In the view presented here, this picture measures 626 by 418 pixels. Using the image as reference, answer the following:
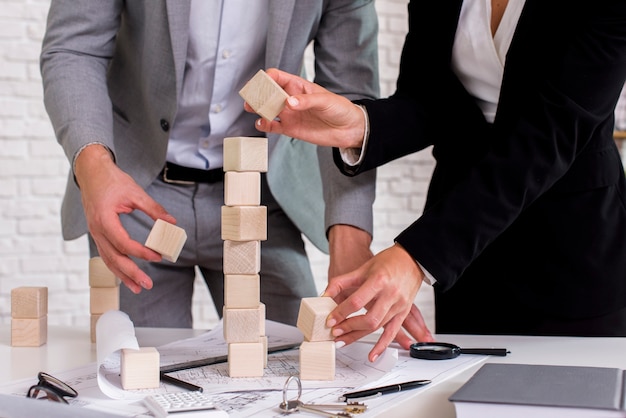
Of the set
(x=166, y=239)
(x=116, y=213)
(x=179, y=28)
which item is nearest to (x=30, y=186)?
(x=179, y=28)

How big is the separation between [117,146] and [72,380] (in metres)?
0.84

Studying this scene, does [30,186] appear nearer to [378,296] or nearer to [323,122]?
[323,122]

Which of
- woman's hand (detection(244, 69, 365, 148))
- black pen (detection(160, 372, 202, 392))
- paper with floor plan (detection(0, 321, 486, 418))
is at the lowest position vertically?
paper with floor plan (detection(0, 321, 486, 418))

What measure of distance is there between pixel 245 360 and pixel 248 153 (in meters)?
0.33

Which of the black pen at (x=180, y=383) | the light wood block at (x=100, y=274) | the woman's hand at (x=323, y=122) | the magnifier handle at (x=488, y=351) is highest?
the woman's hand at (x=323, y=122)

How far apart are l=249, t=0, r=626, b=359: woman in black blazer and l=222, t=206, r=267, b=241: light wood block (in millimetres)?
161

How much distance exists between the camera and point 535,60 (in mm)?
1488

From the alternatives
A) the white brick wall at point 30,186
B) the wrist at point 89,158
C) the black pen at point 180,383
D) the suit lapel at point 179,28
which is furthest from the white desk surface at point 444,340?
the white brick wall at point 30,186

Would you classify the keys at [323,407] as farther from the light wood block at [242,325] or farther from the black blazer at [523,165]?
the black blazer at [523,165]

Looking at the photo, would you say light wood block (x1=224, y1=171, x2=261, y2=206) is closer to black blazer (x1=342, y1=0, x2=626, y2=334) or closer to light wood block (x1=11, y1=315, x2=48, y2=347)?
black blazer (x1=342, y1=0, x2=626, y2=334)

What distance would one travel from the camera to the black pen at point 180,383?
3.77 ft

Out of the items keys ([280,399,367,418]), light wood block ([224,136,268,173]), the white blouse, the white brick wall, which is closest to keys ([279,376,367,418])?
keys ([280,399,367,418])

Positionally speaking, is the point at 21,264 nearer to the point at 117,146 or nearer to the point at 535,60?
the point at 117,146

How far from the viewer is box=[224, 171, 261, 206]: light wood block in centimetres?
125
